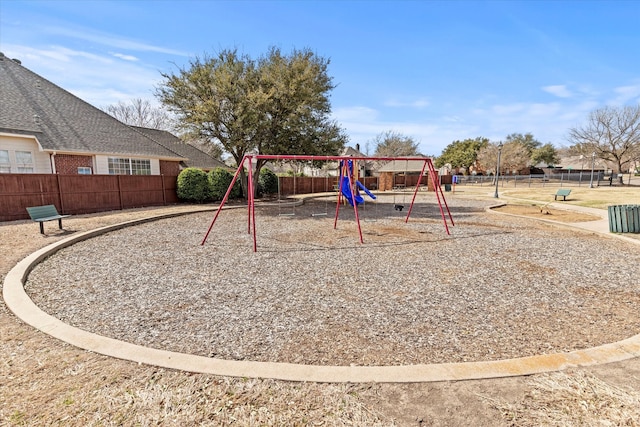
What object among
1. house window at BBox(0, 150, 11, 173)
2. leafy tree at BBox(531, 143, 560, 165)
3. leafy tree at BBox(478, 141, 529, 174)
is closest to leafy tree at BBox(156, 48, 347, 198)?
house window at BBox(0, 150, 11, 173)

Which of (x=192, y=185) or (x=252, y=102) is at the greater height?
(x=252, y=102)

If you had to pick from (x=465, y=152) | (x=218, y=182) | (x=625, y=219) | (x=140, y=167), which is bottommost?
(x=625, y=219)

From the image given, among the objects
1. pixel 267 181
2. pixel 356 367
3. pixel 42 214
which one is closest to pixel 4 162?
pixel 42 214

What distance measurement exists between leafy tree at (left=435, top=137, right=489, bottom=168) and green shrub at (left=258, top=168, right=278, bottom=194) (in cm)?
4961

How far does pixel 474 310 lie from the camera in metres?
4.25

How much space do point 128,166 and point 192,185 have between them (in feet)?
14.4

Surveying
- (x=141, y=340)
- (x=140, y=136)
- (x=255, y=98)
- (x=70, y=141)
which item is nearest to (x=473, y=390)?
(x=141, y=340)

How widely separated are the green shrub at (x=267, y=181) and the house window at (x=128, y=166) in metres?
7.62

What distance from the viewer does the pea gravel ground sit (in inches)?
132

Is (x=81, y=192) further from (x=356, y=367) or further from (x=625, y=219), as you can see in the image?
(x=625, y=219)

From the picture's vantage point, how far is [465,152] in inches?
2450

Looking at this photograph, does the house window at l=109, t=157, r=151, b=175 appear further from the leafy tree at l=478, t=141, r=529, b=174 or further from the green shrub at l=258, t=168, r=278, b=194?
the leafy tree at l=478, t=141, r=529, b=174

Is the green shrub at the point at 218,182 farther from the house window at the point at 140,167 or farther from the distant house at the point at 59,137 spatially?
the house window at the point at 140,167

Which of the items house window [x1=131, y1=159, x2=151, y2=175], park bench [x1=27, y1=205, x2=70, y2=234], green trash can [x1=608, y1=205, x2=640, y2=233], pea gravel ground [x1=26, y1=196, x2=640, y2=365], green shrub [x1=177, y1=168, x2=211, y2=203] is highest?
house window [x1=131, y1=159, x2=151, y2=175]
